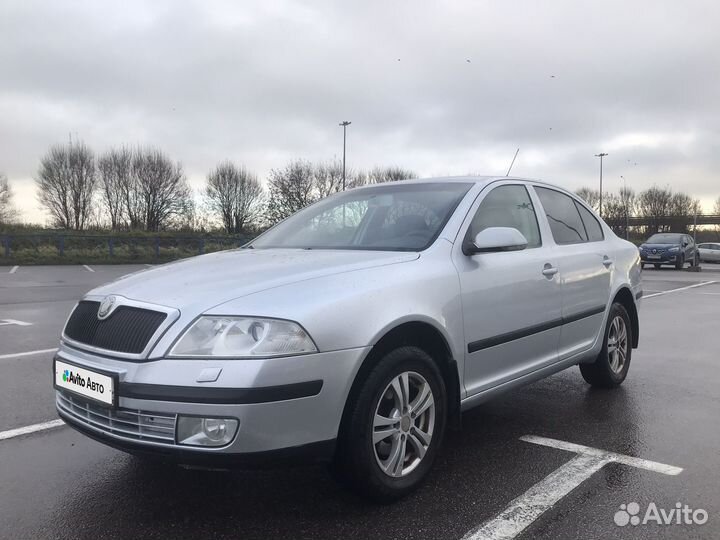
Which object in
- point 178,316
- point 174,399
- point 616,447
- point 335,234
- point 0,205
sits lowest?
point 616,447

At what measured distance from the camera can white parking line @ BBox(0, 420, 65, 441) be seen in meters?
3.85

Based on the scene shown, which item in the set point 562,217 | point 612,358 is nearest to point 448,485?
point 562,217

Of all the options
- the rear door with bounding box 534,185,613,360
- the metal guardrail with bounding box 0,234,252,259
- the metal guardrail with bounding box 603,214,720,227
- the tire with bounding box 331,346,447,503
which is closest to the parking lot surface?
the tire with bounding box 331,346,447,503

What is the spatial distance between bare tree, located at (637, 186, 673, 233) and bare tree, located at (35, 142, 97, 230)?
2397 inches

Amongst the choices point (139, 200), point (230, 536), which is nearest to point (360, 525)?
point (230, 536)

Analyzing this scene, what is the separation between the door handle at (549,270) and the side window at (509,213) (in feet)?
0.54

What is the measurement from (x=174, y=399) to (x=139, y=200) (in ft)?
154

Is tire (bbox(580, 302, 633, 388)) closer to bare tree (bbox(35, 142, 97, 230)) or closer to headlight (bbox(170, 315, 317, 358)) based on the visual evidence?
headlight (bbox(170, 315, 317, 358))

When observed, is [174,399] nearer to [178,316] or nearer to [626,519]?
[178,316]

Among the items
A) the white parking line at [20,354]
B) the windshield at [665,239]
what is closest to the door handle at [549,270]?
the white parking line at [20,354]

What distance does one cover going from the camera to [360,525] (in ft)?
8.64

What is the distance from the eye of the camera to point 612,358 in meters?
5.01

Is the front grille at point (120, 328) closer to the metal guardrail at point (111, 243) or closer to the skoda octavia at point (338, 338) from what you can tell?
the skoda octavia at point (338, 338)

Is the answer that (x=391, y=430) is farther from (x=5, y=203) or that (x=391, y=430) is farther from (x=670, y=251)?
(x=5, y=203)
